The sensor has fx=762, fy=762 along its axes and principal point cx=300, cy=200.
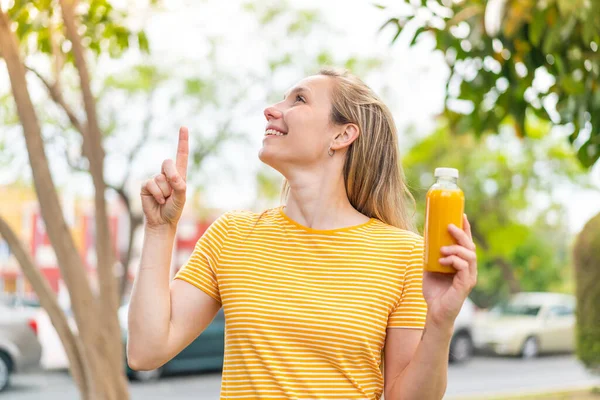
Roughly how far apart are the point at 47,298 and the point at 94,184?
2.20ft

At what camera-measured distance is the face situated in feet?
6.14

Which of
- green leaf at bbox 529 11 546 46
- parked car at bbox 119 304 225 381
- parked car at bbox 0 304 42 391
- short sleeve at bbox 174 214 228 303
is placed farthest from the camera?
parked car at bbox 119 304 225 381

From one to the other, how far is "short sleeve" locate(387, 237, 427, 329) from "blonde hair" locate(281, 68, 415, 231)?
0.21 m

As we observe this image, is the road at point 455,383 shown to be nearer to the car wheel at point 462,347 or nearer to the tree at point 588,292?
the car wheel at point 462,347

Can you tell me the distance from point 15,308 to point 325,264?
351 inches

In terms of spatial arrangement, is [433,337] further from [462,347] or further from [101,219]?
[462,347]

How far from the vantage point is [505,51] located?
13.2 feet

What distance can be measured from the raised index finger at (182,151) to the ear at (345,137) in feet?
1.23

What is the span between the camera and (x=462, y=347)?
46.4 ft

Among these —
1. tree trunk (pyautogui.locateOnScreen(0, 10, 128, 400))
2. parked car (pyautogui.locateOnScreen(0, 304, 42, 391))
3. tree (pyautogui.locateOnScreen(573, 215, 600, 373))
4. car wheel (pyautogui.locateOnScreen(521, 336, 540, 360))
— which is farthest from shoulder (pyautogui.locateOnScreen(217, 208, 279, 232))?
car wheel (pyautogui.locateOnScreen(521, 336, 540, 360))

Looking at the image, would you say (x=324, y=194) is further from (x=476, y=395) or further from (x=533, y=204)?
(x=533, y=204)

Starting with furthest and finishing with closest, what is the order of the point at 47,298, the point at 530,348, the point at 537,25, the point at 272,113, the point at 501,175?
1. the point at 501,175
2. the point at 530,348
3. the point at 537,25
4. the point at 47,298
5. the point at 272,113

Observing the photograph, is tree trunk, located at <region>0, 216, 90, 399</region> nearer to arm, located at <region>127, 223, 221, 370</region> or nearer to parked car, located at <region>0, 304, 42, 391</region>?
arm, located at <region>127, 223, 221, 370</region>

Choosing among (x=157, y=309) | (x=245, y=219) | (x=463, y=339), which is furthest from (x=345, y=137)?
(x=463, y=339)
